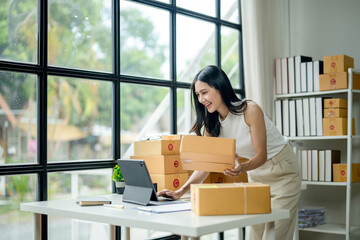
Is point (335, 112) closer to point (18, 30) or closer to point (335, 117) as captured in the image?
point (335, 117)

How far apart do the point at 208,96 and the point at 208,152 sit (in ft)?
1.38

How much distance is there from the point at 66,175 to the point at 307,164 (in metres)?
2.04

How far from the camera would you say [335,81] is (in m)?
3.76

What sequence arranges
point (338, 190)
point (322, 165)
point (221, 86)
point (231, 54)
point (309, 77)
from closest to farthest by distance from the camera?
point (221, 86) < point (322, 165) < point (309, 77) < point (338, 190) < point (231, 54)

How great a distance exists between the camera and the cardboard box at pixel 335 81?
3.71 metres

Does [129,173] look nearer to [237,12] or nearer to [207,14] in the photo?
[207,14]

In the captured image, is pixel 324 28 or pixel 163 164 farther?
pixel 324 28

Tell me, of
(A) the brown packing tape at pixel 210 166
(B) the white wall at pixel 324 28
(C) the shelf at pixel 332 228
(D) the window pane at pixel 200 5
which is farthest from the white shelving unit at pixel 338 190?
(A) the brown packing tape at pixel 210 166

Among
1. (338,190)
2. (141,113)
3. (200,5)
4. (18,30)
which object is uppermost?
(200,5)

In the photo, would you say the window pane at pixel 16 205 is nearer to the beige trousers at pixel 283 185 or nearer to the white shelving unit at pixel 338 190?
the beige trousers at pixel 283 185

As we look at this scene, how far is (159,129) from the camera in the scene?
11.9 feet

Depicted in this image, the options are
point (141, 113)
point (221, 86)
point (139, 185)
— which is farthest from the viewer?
point (141, 113)

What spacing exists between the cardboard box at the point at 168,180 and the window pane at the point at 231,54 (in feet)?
5.00

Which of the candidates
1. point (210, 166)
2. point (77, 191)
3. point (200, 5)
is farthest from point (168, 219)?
point (200, 5)
